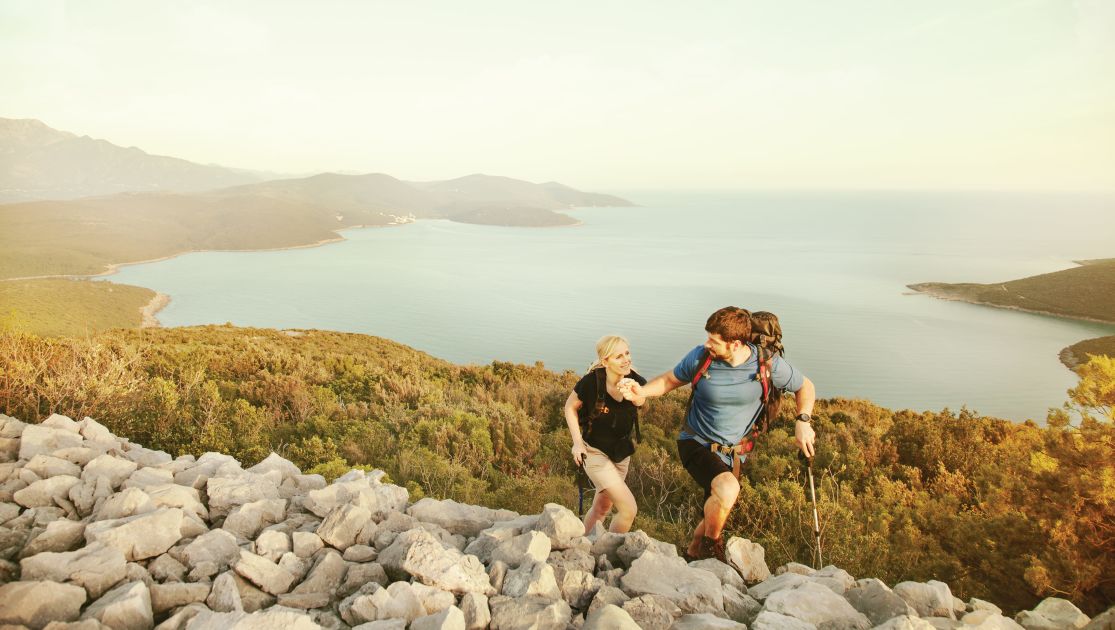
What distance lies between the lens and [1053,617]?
142 inches

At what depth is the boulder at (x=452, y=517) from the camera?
13.6ft

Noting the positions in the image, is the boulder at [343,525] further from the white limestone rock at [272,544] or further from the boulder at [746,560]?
the boulder at [746,560]

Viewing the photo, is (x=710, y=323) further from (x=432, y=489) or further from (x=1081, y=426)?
(x=1081, y=426)

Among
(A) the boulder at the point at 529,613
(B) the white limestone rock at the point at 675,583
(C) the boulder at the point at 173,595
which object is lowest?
(B) the white limestone rock at the point at 675,583

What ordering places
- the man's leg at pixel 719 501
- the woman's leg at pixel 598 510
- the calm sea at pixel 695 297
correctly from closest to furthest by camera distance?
the man's leg at pixel 719 501, the woman's leg at pixel 598 510, the calm sea at pixel 695 297

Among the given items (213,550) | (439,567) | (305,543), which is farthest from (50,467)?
(439,567)

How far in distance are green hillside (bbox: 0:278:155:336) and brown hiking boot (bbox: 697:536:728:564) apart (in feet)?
142

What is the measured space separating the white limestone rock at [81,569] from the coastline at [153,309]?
206 ft

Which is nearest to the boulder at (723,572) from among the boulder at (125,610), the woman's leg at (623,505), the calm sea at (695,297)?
the woman's leg at (623,505)

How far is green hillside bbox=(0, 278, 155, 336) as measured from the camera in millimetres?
40584

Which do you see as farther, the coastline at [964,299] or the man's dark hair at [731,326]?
the coastline at [964,299]

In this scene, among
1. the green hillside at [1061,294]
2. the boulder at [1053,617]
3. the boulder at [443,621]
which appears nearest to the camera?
the boulder at [443,621]

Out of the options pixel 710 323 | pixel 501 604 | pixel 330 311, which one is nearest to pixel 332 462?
pixel 501 604

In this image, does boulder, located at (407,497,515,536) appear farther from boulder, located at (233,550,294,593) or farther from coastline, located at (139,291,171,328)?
coastline, located at (139,291,171,328)
